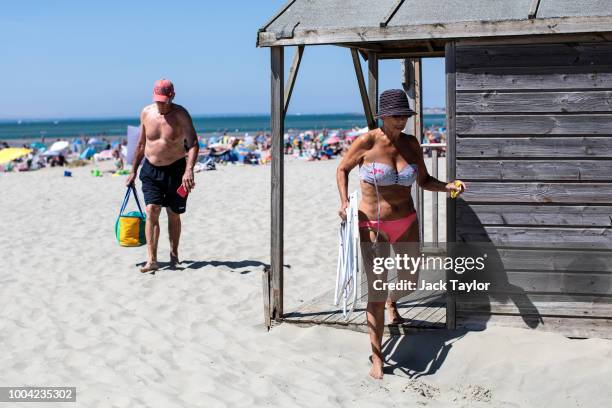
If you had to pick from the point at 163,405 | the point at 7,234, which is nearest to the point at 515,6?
the point at 163,405

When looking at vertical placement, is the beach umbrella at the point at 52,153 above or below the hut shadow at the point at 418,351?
above

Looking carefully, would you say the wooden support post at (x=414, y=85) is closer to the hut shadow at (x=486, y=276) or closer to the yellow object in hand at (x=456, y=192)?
the hut shadow at (x=486, y=276)

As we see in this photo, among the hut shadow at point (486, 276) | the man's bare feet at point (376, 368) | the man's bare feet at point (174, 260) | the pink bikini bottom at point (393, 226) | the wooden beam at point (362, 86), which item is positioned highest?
the wooden beam at point (362, 86)

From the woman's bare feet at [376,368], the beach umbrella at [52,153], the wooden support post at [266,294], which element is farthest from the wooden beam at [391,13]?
the beach umbrella at [52,153]

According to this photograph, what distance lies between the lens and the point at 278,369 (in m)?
5.25

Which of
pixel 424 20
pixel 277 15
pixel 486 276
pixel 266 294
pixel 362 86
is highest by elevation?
pixel 277 15

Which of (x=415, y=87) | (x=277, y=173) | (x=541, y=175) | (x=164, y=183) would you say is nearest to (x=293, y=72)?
(x=277, y=173)

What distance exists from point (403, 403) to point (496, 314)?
1181 mm

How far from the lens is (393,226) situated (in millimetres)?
5184

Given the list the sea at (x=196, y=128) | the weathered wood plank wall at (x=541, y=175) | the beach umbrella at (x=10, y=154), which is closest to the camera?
the weathered wood plank wall at (x=541, y=175)

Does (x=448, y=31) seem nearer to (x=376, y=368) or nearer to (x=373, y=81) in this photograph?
(x=376, y=368)

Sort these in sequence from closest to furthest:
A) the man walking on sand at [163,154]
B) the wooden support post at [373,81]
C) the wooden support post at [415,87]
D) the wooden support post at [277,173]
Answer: the wooden support post at [277,173]
the wooden support post at [373,81]
the man walking on sand at [163,154]
the wooden support post at [415,87]

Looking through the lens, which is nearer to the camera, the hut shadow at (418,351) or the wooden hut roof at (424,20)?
the wooden hut roof at (424,20)

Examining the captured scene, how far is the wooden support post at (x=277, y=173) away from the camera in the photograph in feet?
19.0
